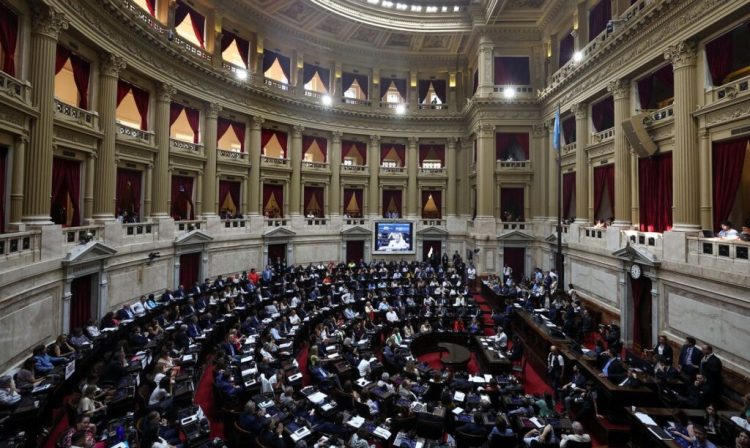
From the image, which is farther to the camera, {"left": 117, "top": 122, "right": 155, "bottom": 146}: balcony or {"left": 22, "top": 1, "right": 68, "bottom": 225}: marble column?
{"left": 117, "top": 122, "right": 155, "bottom": 146}: balcony

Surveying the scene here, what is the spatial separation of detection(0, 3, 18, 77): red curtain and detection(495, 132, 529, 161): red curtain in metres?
21.1

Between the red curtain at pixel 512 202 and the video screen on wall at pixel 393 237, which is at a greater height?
the red curtain at pixel 512 202

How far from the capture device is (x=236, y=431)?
689 cm

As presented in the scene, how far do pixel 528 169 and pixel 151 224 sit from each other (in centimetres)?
1990

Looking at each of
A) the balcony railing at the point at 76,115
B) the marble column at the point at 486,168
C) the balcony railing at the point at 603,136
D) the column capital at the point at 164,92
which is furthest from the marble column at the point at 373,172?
the balcony railing at the point at 76,115

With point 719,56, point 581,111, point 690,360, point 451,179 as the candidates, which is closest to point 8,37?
point 690,360

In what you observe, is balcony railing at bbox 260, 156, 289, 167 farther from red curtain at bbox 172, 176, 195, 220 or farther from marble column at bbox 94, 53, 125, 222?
marble column at bbox 94, 53, 125, 222

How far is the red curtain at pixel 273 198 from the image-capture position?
22500mm

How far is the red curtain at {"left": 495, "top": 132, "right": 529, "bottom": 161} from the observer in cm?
2264

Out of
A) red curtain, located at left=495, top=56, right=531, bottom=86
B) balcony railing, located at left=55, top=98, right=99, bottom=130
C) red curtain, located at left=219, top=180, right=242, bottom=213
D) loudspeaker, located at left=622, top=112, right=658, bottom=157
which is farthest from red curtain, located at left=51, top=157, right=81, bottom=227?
red curtain, located at left=495, top=56, right=531, bottom=86

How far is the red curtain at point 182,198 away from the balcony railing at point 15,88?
7714 millimetres

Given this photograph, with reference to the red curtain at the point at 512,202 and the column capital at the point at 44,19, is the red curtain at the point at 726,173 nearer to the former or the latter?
the red curtain at the point at 512,202

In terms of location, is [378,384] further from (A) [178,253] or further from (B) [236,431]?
(A) [178,253]

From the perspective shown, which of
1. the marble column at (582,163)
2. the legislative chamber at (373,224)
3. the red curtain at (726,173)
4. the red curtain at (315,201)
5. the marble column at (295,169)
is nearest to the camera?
the legislative chamber at (373,224)
